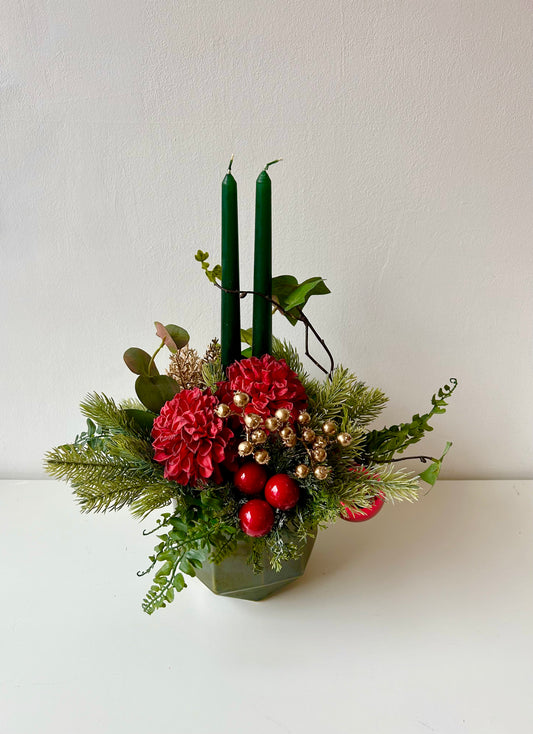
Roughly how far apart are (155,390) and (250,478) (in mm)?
125

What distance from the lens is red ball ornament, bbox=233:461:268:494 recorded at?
504 millimetres

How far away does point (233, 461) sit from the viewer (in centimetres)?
52

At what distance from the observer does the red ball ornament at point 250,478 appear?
504 mm

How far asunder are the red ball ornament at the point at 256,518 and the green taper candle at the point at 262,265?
0.49ft

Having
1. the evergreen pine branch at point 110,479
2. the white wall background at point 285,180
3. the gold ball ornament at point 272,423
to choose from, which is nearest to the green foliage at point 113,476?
the evergreen pine branch at point 110,479

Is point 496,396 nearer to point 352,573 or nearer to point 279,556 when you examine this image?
point 352,573

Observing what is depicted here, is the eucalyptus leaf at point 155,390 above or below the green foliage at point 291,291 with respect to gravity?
below

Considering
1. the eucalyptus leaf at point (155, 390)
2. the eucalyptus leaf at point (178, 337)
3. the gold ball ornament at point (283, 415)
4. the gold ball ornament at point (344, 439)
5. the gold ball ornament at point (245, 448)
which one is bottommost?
the gold ball ornament at point (245, 448)

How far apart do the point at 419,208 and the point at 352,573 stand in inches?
17.0

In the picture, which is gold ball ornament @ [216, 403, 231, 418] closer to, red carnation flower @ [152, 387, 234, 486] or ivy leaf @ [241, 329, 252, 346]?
red carnation flower @ [152, 387, 234, 486]

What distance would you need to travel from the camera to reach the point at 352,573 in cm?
63

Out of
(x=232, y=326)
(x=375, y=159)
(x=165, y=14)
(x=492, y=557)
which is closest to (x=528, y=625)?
(x=492, y=557)

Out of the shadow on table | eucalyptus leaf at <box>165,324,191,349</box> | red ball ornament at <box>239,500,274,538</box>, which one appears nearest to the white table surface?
the shadow on table

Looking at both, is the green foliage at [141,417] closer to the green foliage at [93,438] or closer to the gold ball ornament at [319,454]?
the green foliage at [93,438]
